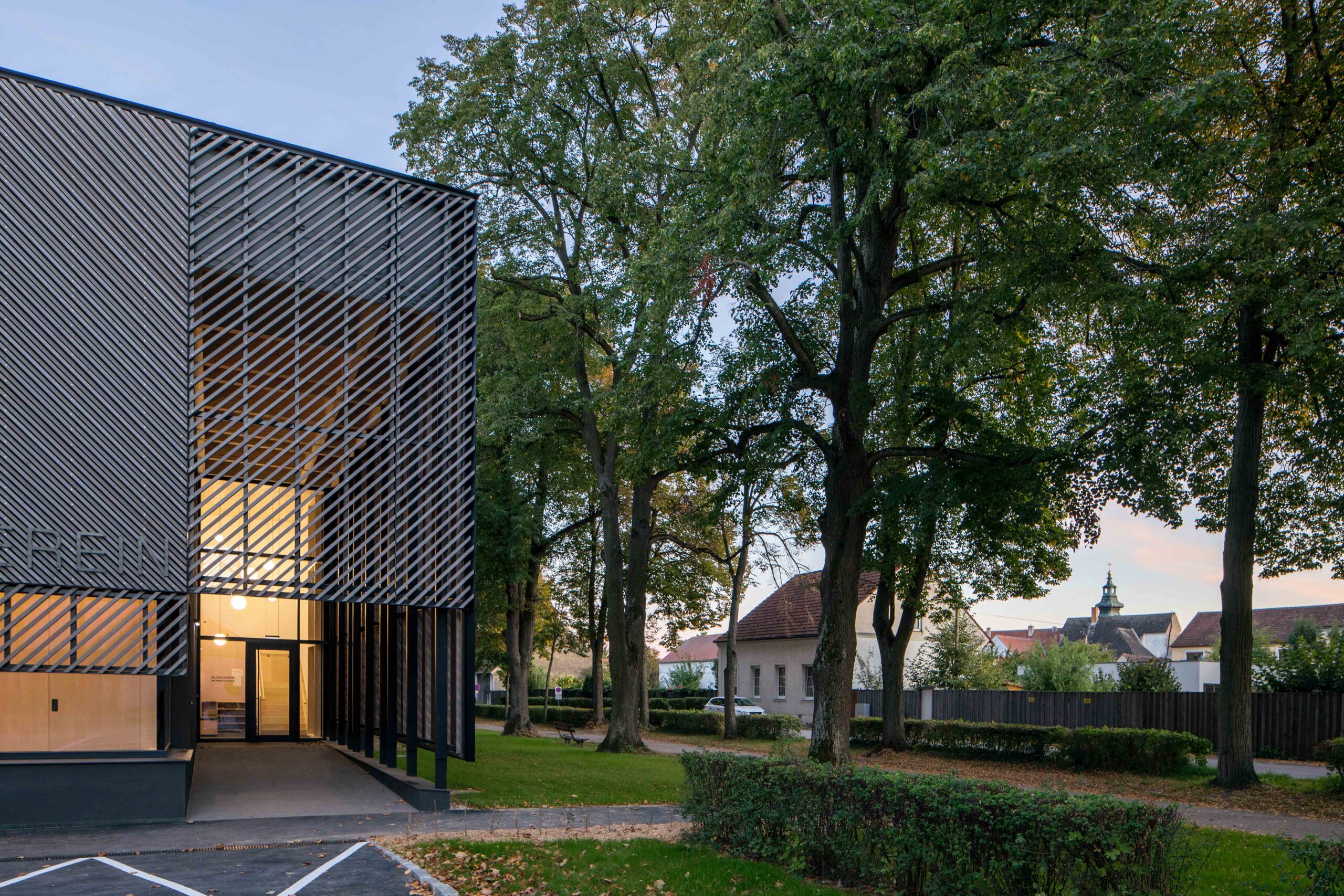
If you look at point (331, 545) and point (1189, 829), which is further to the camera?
point (331, 545)

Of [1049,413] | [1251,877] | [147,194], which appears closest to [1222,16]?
[1049,413]

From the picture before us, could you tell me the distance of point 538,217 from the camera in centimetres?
2591

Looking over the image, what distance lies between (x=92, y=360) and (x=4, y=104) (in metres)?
3.38

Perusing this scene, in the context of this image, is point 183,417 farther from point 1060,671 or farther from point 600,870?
point 1060,671

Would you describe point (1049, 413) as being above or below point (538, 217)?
below

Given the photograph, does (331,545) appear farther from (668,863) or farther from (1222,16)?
(1222,16)

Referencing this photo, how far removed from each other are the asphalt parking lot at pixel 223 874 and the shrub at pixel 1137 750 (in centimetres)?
1749

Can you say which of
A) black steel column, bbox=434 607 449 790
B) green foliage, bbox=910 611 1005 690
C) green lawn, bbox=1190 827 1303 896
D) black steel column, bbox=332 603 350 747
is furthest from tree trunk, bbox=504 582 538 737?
green lawn, bbox=1190 827 1303 896

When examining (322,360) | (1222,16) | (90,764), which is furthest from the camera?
(1222,16)

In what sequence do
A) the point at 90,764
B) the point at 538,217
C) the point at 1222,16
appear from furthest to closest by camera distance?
the point at 538,217, the point at 1222,16, the point at 90,764

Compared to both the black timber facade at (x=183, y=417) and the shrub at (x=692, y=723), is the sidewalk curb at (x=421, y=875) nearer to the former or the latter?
the black timber facade at (x=183, y=417)

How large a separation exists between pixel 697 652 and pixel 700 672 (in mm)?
34713

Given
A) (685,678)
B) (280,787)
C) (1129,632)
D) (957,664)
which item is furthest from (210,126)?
(1129,632)

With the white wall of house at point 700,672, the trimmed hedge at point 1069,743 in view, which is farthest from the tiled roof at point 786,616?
the white wall of house at point 700,672
